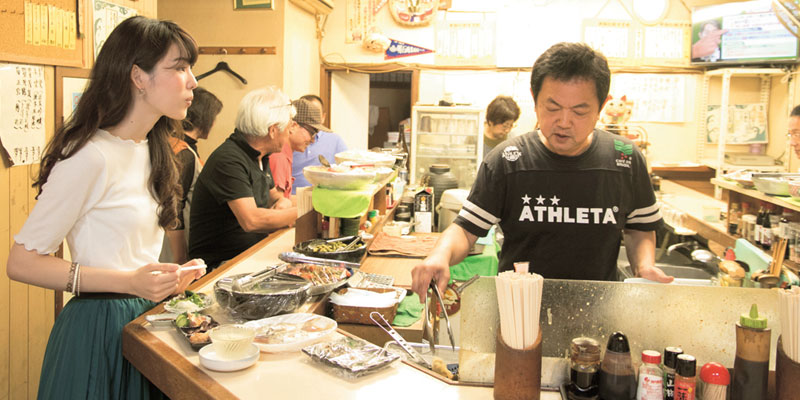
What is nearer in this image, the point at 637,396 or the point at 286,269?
the point at 637,396

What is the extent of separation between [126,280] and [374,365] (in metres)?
0.79

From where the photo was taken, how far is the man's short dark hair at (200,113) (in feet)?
13.6

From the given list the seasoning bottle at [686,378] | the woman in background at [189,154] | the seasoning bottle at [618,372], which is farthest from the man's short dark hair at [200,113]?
the seasoning bottle at [686,378]

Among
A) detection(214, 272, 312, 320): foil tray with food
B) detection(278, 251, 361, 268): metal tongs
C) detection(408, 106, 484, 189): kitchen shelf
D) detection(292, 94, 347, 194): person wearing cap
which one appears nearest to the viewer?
detection(214, 272, 312, 320): foil tray with food

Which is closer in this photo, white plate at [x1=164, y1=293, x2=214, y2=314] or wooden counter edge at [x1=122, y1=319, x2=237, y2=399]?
wooden counter edge at [x1=122, y1=319, x2=237, y2=399]

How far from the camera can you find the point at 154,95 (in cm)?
203

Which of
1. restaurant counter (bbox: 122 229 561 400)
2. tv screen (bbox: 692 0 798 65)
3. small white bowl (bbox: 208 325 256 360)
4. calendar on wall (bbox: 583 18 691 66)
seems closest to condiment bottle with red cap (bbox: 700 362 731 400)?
restaurant counter (bbox: 122 229 561 400)

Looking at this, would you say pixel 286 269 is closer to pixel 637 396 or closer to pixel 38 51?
pixel 637 396

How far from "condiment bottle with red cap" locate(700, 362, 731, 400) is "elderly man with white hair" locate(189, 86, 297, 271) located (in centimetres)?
234

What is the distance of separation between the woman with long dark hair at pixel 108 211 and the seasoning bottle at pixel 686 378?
4.64ft

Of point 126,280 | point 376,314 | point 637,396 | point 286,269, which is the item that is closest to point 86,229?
point 126,280

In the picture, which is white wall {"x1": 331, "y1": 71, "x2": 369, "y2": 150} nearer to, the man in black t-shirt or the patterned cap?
the patterned cap

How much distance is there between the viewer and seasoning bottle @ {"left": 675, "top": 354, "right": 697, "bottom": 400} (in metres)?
1.51

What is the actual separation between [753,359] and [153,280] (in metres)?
1.61
